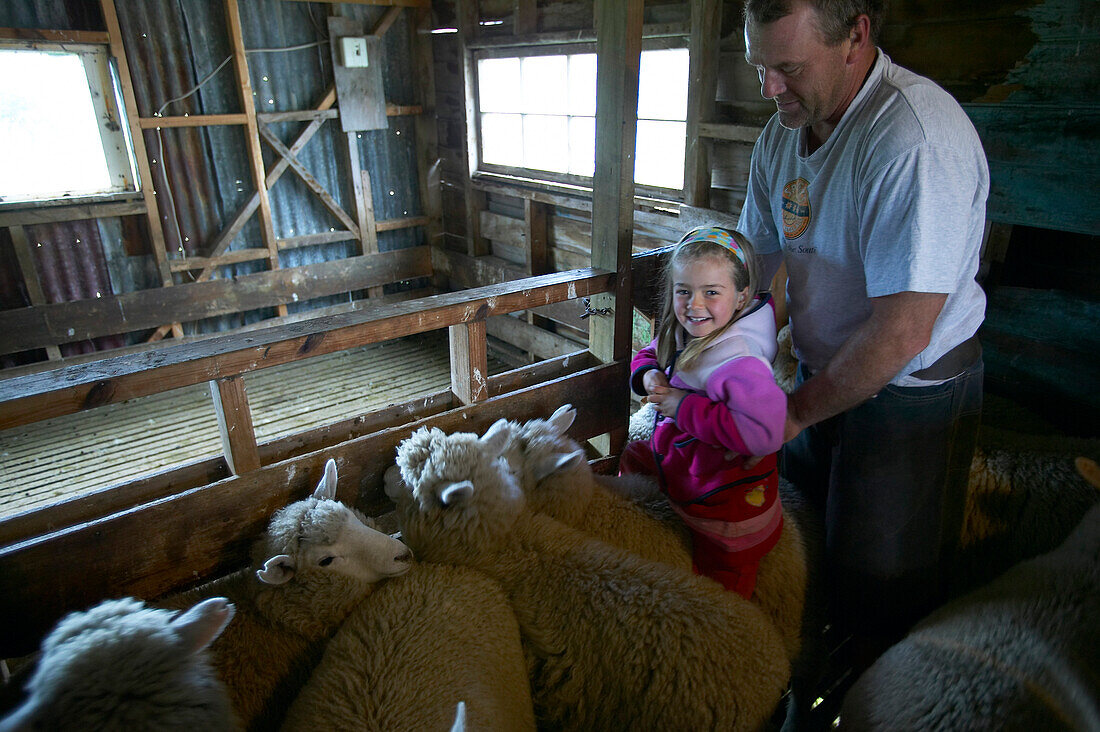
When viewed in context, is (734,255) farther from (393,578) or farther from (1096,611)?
(393,578)

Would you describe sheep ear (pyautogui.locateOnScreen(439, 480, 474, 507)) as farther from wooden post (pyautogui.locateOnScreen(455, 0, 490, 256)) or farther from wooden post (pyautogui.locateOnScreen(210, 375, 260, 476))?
wooden post (pyautogui.locateOnScreen(455, 0, 490, 256))

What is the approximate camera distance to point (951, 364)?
1702 mm

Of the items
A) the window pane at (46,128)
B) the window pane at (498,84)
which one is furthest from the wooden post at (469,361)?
the window pane at (46,128)

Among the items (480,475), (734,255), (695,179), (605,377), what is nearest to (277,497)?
(480,475)

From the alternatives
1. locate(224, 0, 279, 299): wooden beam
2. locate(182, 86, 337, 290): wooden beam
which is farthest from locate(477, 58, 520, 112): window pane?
locate(224, 0, 279, 299): wooden beam

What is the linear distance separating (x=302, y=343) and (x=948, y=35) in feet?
8.83

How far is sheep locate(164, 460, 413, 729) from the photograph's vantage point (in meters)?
1.68

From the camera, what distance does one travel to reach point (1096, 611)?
1386 mm

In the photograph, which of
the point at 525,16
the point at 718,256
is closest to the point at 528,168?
the point at 525,16

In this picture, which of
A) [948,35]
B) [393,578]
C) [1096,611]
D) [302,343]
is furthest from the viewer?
[948,35]

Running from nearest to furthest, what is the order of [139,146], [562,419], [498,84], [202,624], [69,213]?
1. [202,624]
2. [562,419]
3. [69,213]
4. [139,146]
5. [498,84]

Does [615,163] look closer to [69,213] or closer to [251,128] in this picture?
[251,128]

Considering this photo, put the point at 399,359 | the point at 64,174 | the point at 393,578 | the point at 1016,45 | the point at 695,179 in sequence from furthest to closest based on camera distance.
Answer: the point at 399,359 → the point at 64,174 → the point at 695,179 → the point at 1016,45 → the point at 393,578

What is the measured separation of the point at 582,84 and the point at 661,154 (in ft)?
4.10
